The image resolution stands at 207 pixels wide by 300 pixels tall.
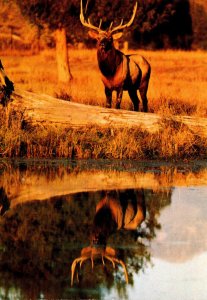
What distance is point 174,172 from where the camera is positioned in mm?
14523

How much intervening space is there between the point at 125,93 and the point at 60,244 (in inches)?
616

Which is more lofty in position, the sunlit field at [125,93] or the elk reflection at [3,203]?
the sunlit field at [125,93]

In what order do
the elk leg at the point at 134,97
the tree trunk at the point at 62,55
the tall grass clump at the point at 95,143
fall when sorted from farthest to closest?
the tree trunk at the point at 62,55, the elk leg at the point at 134,97, the tall grass clump at the point at 95,143

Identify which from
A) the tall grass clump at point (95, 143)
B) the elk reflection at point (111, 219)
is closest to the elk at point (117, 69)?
the tall grass clump at point (95, 143)

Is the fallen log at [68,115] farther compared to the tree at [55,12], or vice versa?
the tree at [55,12]

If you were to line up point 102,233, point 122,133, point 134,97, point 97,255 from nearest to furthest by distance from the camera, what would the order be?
point 97,255
point 102,233
point 122,133
point 134,97

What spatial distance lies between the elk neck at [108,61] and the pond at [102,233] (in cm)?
442

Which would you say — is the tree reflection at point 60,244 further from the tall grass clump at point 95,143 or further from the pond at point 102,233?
the tall grass clump at point 95,143

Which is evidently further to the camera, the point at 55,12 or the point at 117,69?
the point at 55,12

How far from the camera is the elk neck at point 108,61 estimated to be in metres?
18.7

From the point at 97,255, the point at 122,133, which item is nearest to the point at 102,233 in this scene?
the point at 97,255

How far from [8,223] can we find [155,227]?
4.79 feet

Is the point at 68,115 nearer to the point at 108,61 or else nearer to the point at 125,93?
the point at 108,61

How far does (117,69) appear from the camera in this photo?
752 inches
